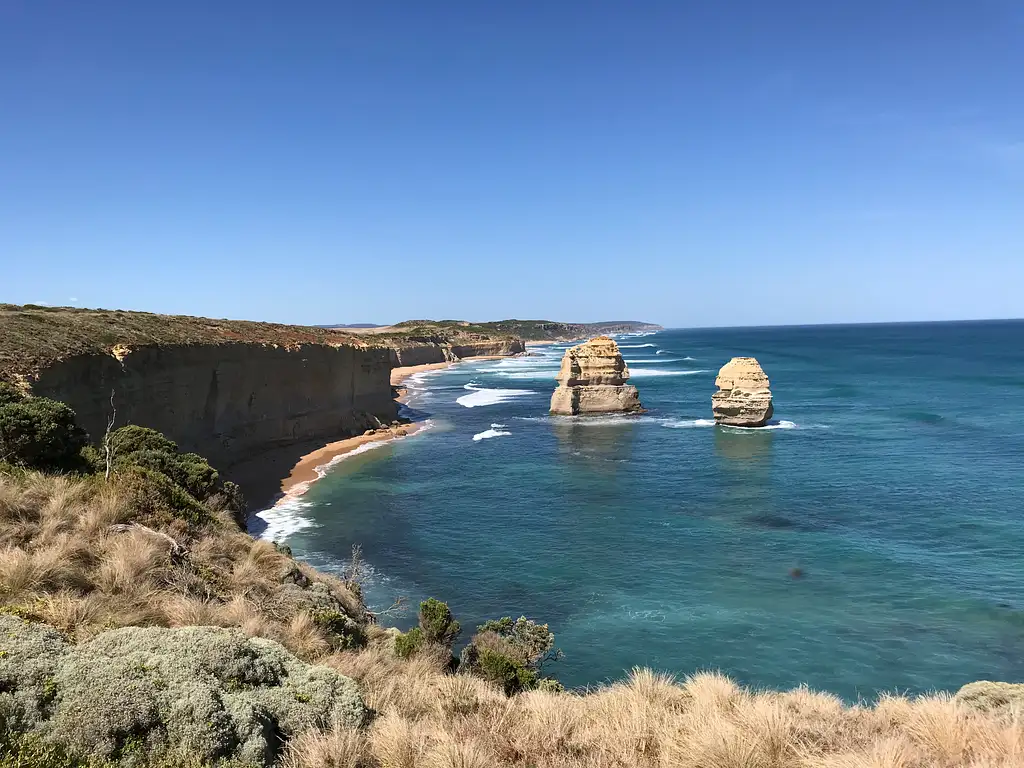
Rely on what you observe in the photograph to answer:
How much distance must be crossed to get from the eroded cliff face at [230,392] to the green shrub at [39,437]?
755cm

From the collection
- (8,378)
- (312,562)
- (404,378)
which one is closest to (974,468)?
(312,562)

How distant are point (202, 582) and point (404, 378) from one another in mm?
81776

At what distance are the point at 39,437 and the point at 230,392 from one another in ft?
67.1

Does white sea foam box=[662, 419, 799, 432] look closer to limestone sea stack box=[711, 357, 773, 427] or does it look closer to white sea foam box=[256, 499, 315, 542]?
limestone sea stack box=[711, 357, 773, 427]

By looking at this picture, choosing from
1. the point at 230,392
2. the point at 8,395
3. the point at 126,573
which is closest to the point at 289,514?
the point at 230,392

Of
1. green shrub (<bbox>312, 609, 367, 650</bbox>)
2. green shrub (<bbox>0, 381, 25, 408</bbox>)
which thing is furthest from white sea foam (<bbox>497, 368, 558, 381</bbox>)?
green shrub (<bbox>312, 609, 367, 650</bbox>)

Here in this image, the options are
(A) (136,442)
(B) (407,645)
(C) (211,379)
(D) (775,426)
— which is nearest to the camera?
(B) (407,645)

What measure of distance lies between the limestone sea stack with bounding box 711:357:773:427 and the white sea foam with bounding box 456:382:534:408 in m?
22.3

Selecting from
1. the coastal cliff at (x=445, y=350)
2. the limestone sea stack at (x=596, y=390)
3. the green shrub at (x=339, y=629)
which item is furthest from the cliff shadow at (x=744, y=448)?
the coastal cliff at (x=445, y=350)

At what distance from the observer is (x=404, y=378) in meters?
90.6

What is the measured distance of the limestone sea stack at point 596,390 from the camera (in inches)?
2053

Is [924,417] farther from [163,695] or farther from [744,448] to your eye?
[163,695]

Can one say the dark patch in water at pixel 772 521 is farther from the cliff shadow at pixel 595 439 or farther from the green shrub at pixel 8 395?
the green shrub at pixel 8 395

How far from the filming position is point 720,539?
22750 mm
